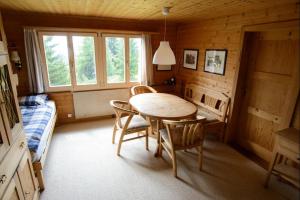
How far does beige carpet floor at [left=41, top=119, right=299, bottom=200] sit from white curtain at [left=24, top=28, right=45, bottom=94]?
1.22 m

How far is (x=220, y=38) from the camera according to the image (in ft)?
10.6

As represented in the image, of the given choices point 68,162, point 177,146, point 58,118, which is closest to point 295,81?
point 177,146

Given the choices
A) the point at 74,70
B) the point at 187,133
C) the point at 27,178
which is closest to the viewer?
the point at 27,178

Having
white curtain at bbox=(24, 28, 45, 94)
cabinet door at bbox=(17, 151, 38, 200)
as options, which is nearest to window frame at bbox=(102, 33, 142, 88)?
white curtain at bbox=(24, 28, 45, 94)

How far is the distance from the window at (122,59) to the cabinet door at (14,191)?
9.72ft

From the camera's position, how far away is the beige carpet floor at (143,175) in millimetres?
2076

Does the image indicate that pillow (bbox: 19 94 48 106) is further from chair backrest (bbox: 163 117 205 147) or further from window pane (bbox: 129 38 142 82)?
chair backrest (bbox: 163 117 205 147)

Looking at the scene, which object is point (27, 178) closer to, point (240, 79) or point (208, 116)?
point (208, 116)

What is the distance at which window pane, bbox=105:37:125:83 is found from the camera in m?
4.05

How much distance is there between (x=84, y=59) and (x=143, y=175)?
9.22 feet

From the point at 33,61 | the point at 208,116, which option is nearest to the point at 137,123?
the point at 208,116

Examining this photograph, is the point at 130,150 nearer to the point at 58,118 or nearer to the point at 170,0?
the point at 58,118

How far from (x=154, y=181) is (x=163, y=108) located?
40.5 inches

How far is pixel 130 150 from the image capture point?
2953 millimetres
